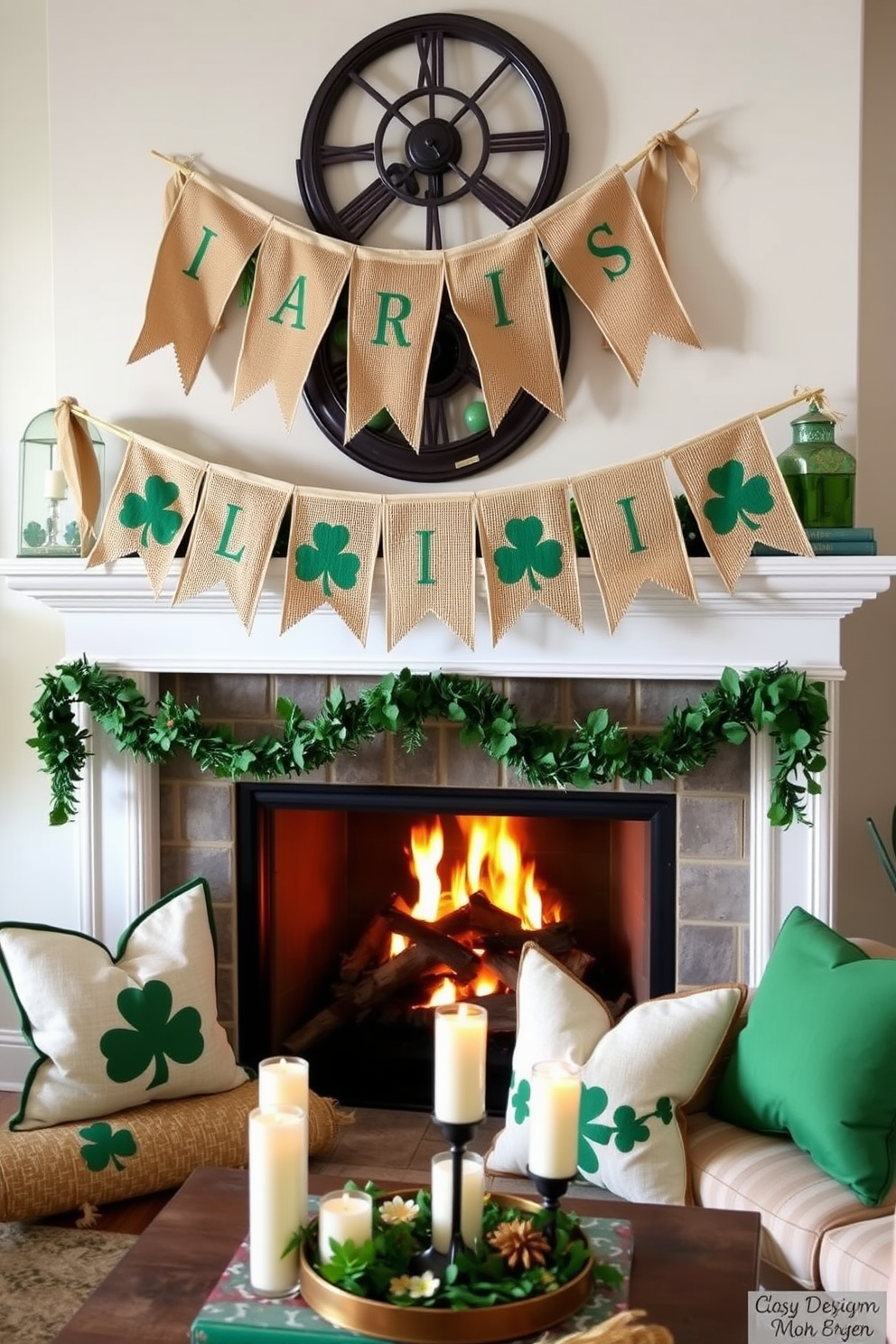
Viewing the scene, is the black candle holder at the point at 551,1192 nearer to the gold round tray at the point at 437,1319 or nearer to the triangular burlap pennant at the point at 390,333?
the gold round tray at the point at 437,1319

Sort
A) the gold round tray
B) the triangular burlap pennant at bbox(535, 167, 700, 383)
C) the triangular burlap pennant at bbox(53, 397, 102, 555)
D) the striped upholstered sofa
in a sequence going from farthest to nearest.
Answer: the triangular burlap pennant at bbox(53, 397, 102, 555)
the triangular burlap pennant at bbox(535, 167, 700, 383)
the striped upholstered sofa
the gold round tray

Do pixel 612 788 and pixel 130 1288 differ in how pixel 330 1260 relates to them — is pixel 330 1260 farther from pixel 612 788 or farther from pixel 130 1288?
pixel 612 788

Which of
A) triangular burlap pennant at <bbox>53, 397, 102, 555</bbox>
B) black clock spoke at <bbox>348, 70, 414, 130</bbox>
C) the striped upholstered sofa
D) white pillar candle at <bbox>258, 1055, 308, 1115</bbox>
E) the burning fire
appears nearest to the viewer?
white pillar candle at <bbox>258, 1055, 308, 1115</bbox>

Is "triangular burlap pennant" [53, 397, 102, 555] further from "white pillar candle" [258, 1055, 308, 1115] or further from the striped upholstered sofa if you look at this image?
the striped upholstered sofa

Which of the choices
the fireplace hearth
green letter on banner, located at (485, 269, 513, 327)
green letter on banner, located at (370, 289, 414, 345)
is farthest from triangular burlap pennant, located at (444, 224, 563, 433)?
the fireplace hearth

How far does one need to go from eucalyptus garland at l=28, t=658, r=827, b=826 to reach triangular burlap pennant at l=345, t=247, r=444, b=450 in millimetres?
538

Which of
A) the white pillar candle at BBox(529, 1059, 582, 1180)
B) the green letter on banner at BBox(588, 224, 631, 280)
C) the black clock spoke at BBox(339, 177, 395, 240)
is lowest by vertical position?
the white pillar candle at BBox(529, 1059, 582, 1180)

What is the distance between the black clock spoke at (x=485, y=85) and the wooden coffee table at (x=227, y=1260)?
6.70 feet

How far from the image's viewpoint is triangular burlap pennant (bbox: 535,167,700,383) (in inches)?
102

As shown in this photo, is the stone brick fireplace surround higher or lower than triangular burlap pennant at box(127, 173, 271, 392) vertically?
lower

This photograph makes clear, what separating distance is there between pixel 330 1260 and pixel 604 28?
7.52ft

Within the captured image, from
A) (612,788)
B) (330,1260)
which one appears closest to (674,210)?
(612,788)

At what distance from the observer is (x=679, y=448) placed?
2.53m

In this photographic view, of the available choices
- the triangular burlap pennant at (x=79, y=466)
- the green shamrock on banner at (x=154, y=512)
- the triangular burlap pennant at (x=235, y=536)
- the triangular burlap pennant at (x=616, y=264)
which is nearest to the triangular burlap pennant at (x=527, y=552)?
the triangular burlap pennant at (x=616, y=264)
